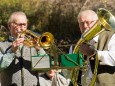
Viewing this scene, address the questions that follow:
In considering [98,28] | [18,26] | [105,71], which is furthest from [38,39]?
[105,71]

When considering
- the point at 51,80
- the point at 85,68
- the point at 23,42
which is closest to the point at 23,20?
the point at 23,42

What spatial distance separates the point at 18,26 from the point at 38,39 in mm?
345

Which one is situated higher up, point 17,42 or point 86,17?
point 86,17

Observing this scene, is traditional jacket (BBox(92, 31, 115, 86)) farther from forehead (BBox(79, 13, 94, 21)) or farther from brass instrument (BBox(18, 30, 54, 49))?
brass instrument (BBox(18, 30, 54, 49))

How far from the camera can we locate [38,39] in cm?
412

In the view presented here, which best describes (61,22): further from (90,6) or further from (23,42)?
(23,42)

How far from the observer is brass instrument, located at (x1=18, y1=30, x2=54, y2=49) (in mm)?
4043

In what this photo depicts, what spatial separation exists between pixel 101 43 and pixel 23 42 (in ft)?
2.35

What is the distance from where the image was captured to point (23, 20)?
14.5 feet

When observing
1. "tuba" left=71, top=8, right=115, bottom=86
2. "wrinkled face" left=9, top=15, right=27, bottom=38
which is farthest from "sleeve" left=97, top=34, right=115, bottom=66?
"wrinkled face" left=9, top=15, right=27, bottom=38

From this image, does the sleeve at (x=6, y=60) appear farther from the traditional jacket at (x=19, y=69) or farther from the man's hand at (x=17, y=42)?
the man's hand at (x=17, y=42)

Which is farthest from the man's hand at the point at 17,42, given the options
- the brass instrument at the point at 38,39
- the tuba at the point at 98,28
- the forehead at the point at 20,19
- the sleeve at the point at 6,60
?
the tuba at the point at 98,28

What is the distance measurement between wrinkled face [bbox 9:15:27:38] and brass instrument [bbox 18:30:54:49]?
126 millimetres

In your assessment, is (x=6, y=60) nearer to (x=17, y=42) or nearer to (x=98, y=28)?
(x=17, y=42)
